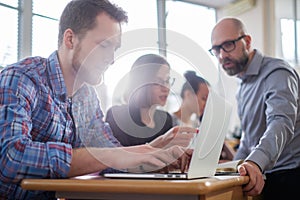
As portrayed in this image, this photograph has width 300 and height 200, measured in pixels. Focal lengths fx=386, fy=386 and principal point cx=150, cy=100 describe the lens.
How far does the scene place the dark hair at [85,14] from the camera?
1364 millimetres

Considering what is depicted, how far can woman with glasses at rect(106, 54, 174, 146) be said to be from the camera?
1938 millimetres

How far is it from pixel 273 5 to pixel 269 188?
3.12 metres

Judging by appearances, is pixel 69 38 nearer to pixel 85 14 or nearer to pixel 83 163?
pixel 85 14

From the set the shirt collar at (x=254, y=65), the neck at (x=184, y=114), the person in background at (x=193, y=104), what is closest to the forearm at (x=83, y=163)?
the shirt collar at (x=254, y=65)

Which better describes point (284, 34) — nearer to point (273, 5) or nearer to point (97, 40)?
point (273, 5)

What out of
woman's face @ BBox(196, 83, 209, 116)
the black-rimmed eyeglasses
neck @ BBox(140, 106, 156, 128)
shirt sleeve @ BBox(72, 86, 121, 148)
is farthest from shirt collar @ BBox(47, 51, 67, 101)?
woman's face @ BBox(196, 83, 209, 116)

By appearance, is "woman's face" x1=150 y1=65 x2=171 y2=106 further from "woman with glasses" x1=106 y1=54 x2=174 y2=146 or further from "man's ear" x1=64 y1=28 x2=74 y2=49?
"man's ear" x1=64 y1=28 x2=74 y2=49

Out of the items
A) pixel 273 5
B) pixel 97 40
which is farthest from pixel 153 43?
pixel 273 5

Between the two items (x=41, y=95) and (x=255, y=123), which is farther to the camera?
(x=255, y=123)

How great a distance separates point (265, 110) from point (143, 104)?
25.9 inches

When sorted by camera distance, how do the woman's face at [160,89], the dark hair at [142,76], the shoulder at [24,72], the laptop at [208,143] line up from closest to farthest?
the laptop at [208,143] < the shoulder at [24,72] < the dark hair at [142,76] < the woman's face at [160,89]

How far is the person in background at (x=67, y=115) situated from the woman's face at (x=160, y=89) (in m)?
0.51

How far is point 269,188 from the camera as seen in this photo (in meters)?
1.88

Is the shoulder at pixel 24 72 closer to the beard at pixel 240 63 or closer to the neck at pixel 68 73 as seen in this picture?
the neck at pixel 68 73
